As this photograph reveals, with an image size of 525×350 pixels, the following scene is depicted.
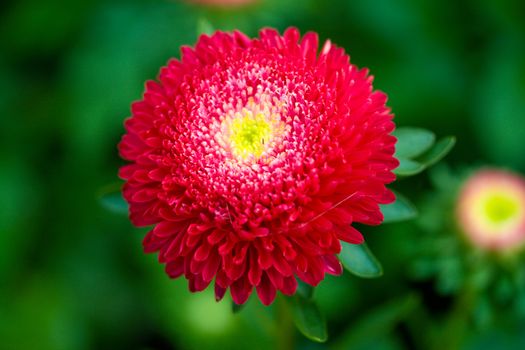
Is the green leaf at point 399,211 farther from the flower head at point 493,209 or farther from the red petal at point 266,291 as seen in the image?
the flower head at point 493,209

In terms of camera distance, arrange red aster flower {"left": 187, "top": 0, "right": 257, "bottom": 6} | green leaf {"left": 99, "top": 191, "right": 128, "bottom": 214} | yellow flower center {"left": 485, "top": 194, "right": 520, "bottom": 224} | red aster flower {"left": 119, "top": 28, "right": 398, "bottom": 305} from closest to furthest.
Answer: red aster flower {"left": 119, "top": 28, "right": 398, "bottom": 305} → green leaf {"left": 99, "top": 191, "right": 128, "bottom": 214} → yellow flower center {"left": 485, "top": 194, "right": 520, "bottom": 224} → red aster flower {"left": 187, "top": 0, "right": 257, "bottom": 6}

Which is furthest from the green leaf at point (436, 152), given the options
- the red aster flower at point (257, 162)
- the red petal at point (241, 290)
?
the red petal at point (241, 290)

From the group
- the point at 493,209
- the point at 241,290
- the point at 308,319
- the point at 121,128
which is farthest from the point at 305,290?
the point at 121,128

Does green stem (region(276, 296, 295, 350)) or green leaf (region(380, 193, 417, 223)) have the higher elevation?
green leaf (region(380, 193, 417, 223))

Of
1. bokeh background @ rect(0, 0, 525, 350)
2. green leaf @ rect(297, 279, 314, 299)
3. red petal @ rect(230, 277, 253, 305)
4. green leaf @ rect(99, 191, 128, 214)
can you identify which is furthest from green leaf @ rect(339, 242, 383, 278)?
bokeh background @ rect(0, 0, 525, 350)

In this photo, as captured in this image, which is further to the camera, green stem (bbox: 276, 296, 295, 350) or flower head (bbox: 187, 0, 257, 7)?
flower head (bbox: 187, 0, 257, 7)

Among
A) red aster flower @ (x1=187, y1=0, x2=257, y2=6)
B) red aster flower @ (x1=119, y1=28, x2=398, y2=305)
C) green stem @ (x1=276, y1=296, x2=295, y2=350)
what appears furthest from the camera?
red aster flower @ (x1=187, y1=0, x2=257, y2=6)

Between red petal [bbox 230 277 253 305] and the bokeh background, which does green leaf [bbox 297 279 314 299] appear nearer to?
red petal [bbox 230 277 253 305]

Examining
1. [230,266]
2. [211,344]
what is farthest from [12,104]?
[230,266]
